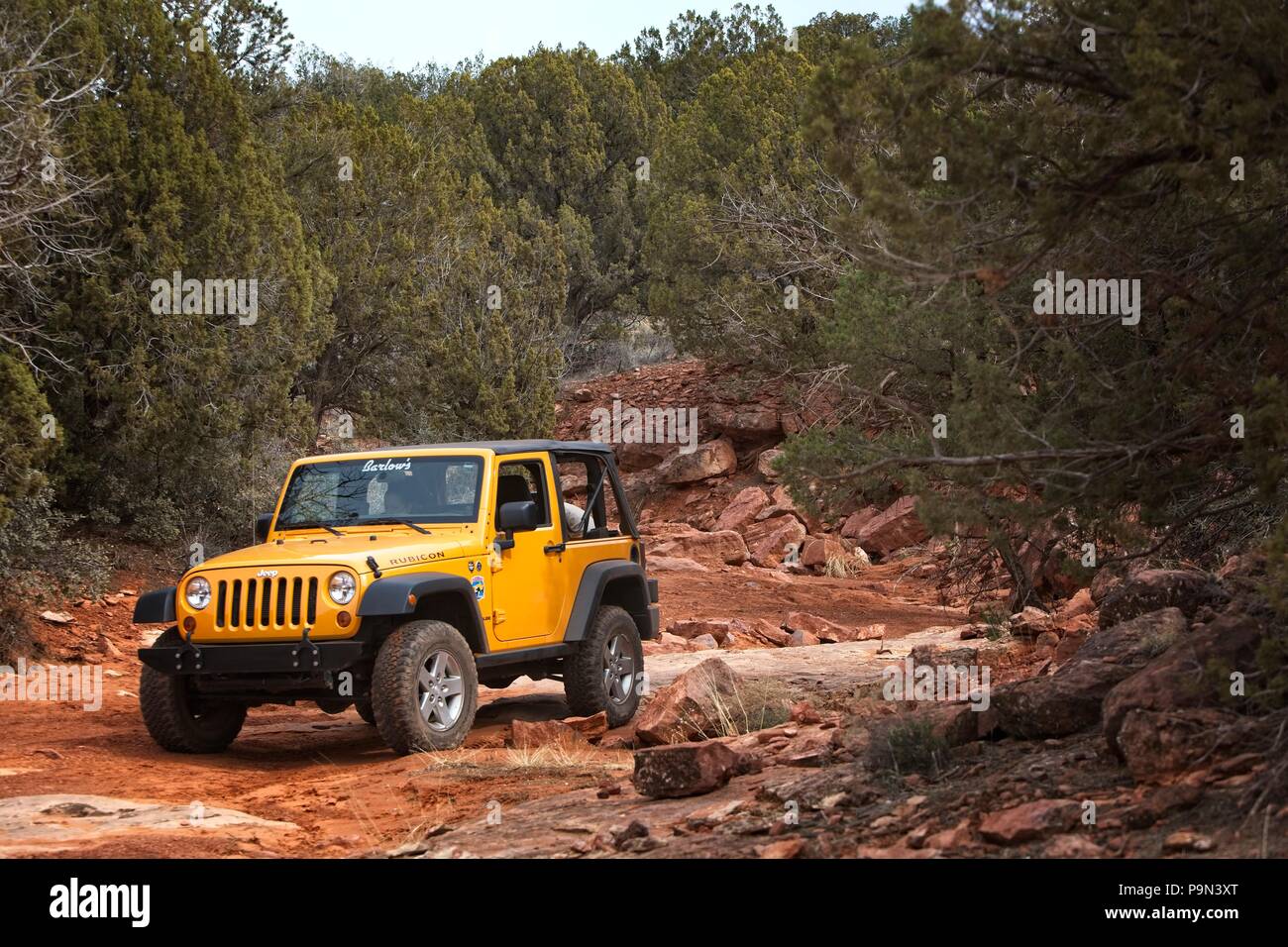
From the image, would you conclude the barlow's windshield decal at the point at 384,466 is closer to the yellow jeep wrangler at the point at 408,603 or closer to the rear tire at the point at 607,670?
the yellow jeep wrangler at the point at 408,603

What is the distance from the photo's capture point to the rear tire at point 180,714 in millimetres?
9531

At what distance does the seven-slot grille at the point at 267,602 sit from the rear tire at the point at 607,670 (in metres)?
2.39

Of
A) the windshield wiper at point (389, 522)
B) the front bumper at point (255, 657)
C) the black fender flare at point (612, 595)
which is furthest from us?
the black fender flare at point (612, 595)

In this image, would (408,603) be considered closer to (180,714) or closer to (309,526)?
(309,526)

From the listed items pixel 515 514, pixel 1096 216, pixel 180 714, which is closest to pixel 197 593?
pixel 180 714

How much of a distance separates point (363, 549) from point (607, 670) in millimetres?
2406

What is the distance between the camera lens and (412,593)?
354 inches

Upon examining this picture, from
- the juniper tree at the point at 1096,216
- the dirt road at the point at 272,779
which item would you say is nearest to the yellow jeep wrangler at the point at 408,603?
the dirt road at the point at 272,779

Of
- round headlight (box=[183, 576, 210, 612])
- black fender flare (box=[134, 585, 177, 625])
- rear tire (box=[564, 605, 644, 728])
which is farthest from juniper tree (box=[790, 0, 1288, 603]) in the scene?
black fender flare (box=[134, 585, 177, 625])

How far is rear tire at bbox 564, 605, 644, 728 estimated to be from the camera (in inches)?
422

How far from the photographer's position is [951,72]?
650 cm

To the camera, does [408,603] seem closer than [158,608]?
Yes

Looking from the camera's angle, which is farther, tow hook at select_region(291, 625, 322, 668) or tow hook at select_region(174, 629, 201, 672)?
tow hook at select_region(174, 629, 201, 672)

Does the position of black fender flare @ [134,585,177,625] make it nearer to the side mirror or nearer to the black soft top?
the black soft top
